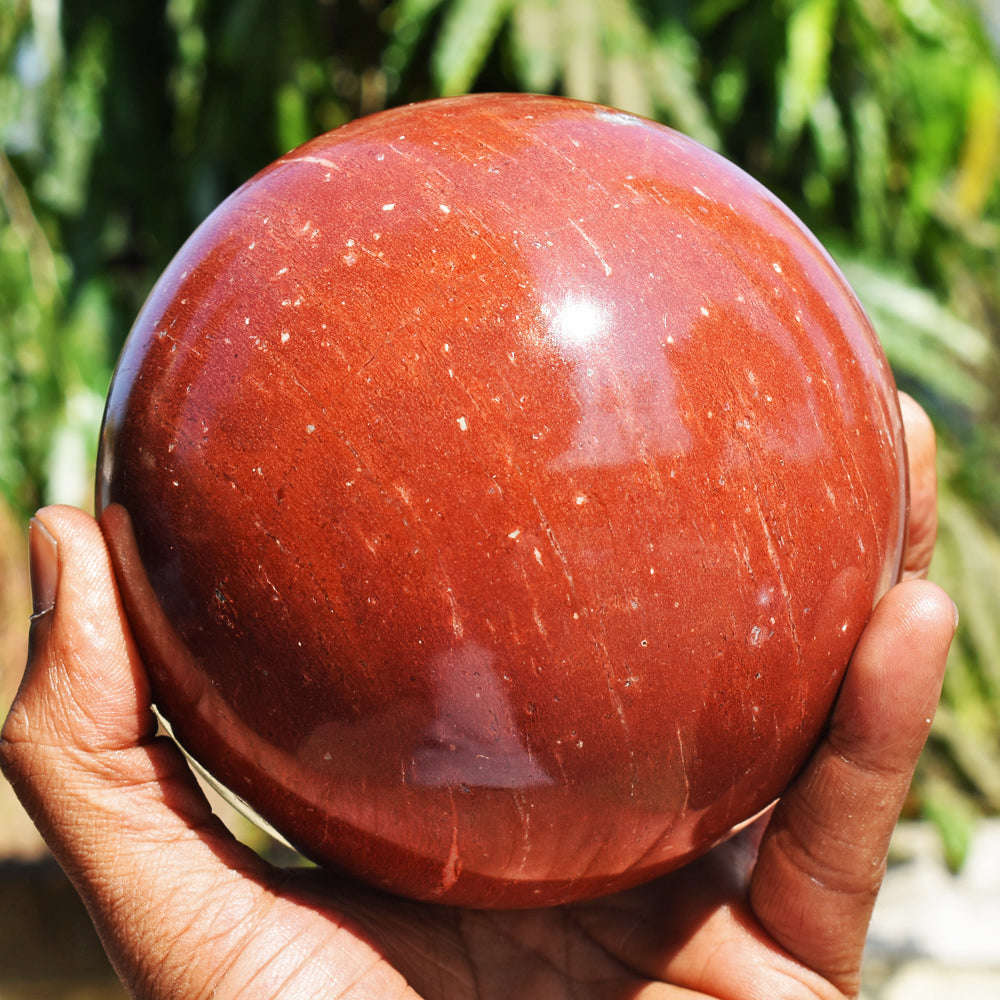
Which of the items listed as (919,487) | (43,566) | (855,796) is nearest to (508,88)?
(919,487)

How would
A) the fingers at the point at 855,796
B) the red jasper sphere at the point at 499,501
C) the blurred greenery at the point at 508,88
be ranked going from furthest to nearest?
the blurred greenery at the point at 508,88, the fingers at the point at 855,796, the red jasper sphere at the point at 499,501

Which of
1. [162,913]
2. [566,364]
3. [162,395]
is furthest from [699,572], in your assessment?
[162,913]

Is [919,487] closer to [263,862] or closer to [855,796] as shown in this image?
[855,796]

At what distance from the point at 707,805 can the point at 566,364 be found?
57 centimetres

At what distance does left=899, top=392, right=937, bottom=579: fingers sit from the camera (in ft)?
6.35

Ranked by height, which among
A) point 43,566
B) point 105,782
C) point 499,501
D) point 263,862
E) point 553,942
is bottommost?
point 553,942

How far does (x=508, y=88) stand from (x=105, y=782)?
2103mm

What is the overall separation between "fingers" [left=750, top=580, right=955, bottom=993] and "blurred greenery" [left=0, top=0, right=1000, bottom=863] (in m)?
1.53

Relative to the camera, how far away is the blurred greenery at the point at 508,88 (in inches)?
114

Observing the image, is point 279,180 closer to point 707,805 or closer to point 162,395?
point 162,395

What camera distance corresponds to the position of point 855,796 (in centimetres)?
157

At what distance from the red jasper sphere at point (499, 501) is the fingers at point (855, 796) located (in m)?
0.05

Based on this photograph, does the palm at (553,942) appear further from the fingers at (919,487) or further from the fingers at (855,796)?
the fingers at (919,487)

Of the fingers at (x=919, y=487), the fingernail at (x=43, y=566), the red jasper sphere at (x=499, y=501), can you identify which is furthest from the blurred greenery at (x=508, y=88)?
the red jasper sphere at (x=499, y=501)
